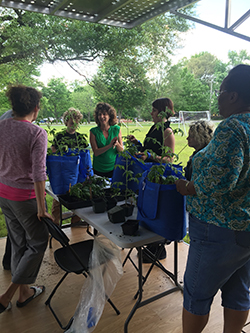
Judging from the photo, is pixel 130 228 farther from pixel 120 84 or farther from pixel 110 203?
pixel 120 84

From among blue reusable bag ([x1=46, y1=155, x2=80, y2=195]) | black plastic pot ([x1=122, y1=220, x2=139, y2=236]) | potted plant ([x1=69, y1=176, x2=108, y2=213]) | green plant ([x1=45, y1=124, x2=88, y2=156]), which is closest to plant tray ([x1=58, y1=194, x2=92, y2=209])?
potted plant ([x1=69, y1=176, x2=108, y2=213])

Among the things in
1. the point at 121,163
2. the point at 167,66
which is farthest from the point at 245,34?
the point at 167,66

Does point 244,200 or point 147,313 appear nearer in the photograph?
point 244,200

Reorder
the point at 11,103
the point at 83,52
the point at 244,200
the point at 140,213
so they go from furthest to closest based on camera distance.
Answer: the point at 83,52 → the point at 11,103 → the point at 140,213 → the point at 244,200

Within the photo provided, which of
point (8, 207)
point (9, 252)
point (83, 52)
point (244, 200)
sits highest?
point (83, 52)

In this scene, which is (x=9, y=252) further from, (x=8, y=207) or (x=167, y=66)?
(x=167, y=66)

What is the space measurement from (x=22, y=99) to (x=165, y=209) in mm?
1156

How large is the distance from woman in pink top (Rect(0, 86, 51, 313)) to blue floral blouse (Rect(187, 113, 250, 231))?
1073mm

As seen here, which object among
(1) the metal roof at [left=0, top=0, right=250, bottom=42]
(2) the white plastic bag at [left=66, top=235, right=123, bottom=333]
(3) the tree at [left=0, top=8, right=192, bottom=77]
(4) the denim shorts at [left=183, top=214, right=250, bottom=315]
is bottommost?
(2) the white plastic bag at [left=66, top=235, right=123, bottom=333]

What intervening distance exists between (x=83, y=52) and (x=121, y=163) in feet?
12.1

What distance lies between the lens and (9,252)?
253 centimetres

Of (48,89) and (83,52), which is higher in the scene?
(83,52)

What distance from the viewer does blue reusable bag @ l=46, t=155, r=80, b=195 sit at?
2.06 m

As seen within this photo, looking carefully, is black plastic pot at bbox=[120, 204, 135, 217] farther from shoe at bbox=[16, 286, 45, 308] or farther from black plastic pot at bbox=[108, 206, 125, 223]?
shoe at bbox=[16, 286, 45, 308]
